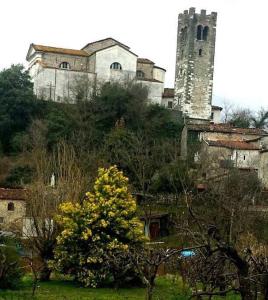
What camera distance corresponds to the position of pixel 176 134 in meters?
56.3

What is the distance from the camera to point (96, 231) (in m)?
26.5

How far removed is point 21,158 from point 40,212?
2088cm

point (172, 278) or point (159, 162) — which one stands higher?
point (159, 162)

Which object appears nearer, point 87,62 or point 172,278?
point 172,278


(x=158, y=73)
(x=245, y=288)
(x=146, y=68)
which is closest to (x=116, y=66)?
(x=146, y=68)

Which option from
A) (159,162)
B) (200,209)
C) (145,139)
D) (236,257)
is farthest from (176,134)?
(236,257)

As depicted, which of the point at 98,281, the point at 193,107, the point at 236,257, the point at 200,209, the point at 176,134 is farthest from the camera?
the point at 193,107

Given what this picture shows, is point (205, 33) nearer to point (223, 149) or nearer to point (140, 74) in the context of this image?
point (140, 74)

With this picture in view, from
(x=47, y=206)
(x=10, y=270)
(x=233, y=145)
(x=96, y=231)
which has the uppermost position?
(x=233, y=145)

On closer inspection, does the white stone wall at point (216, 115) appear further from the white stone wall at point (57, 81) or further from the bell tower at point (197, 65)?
the white stone wall at point (57, 81)

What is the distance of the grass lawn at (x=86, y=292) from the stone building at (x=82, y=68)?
34.3 metres

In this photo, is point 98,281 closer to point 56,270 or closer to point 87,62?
point 56,270

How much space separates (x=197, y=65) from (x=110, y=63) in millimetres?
8888

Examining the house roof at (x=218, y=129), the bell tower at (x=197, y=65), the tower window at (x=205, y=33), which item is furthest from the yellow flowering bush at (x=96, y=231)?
the tower window at (x=205, y=33)
